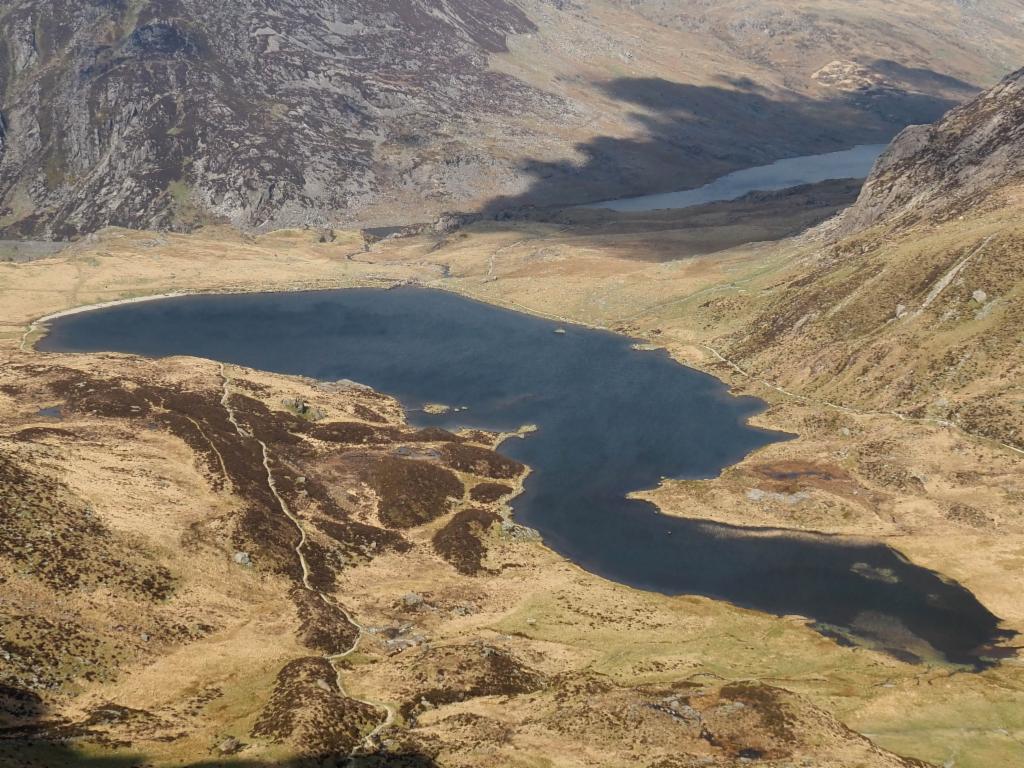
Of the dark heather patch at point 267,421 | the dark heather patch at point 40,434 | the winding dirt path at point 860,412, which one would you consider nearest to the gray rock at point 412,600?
the dark heather patch at point 267,421

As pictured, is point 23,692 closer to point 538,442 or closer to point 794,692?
point 794,692

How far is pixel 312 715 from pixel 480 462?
66.2m

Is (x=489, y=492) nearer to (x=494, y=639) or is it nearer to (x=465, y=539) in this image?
(x=465, y=539)

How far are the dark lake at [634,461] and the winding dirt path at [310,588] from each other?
30396mm

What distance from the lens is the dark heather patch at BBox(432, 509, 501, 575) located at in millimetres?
98562

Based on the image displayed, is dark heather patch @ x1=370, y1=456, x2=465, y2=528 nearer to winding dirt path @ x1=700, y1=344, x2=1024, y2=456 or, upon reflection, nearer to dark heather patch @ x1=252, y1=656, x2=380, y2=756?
dark heather patch @ x1=252, y1=656, x2=380, y2=756

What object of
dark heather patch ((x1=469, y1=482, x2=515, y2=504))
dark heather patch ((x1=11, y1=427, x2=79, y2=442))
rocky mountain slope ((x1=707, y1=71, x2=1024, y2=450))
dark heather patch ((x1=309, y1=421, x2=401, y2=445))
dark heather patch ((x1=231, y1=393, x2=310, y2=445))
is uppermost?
rocky mountain slope ((x1=707, y1=71, x2=1024, y2=450))

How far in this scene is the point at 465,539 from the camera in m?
103

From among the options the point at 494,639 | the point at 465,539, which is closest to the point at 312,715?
the point at 494,639

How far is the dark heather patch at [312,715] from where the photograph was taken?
58.1 meters

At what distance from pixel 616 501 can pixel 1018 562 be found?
47.7 m

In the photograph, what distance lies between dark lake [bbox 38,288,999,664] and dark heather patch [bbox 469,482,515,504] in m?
3.25

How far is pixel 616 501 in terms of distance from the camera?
11738 cm

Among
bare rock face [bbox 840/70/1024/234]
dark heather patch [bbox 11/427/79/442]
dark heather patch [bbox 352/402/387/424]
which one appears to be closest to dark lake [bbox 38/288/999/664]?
dark heather patch [bbox 352/402/387/424]
